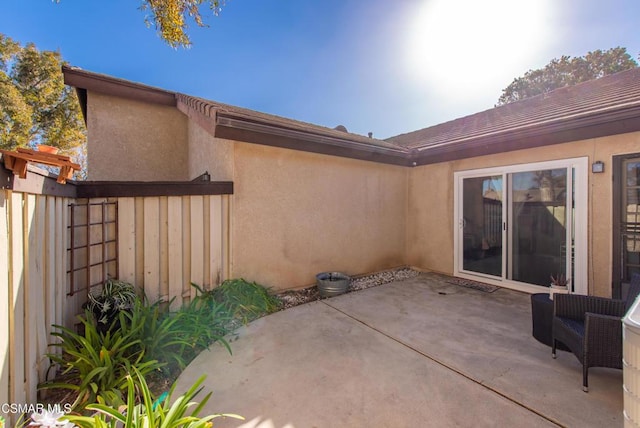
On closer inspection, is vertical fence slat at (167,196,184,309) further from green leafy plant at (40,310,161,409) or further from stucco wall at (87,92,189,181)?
stucco wall at (87,92,189,181)

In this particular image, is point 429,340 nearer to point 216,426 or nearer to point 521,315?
point 521,315

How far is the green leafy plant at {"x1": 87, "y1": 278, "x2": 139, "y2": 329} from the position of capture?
11.7ft

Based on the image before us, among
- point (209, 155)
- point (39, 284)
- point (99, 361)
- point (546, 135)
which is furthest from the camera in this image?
point (209, 155)

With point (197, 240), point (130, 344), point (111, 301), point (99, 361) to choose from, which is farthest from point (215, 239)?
point (99, 361)

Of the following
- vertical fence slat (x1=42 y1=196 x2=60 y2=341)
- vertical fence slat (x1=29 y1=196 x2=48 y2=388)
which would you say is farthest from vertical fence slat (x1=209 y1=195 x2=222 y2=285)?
vertical fence slat (x1=29 y1=196 x2=48 y2=388)

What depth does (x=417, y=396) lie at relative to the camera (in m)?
2.74

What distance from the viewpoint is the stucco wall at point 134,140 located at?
7.01 meters

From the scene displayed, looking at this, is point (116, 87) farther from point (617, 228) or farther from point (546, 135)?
point (617, 228)

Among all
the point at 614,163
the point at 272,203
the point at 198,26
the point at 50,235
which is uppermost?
the point at 198,26

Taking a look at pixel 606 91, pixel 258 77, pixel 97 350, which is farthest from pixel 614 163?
pixel 258 77

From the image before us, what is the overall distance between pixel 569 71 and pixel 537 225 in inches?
920

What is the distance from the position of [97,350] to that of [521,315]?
6490mm

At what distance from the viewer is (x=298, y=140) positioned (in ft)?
19.4

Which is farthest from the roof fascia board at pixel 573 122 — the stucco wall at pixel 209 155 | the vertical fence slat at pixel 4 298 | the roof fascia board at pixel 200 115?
the vertical fence slat at pixel 4 298
